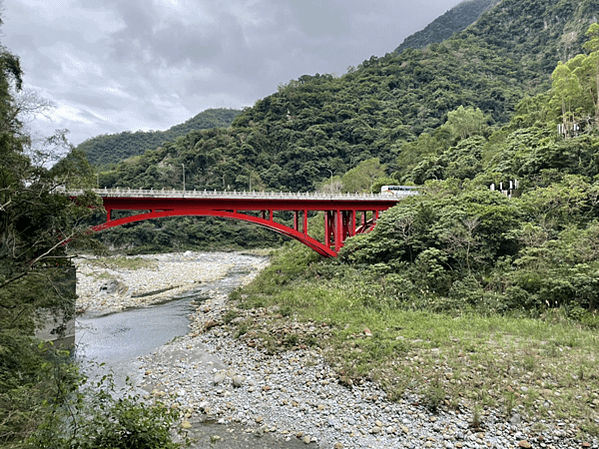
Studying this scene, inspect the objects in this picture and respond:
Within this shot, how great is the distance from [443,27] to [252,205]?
8194 inches

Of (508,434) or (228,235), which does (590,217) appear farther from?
(228,235)

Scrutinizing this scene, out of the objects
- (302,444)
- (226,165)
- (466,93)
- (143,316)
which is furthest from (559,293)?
(466,93)

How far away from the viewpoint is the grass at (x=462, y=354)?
28.8 ft

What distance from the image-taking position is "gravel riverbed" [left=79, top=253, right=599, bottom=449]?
791 cm

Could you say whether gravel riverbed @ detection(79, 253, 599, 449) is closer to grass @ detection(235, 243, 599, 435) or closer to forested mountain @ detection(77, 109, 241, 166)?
grass @ detection(235, 243, 599, 435)

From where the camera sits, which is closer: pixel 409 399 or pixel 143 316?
pixel 409 399

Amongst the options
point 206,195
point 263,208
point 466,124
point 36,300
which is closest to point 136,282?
point 206,195

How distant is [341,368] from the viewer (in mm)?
11094

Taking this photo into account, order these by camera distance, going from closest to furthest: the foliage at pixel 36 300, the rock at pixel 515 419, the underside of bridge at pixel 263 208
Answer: the foliage at pixel 36 300
the rock at pixel 515 419
the underside of bridge at pixel 263 208

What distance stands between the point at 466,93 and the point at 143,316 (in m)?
87.4

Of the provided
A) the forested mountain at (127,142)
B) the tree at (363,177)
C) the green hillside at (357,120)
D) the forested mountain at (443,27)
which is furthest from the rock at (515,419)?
the forested mountain at (443,27)

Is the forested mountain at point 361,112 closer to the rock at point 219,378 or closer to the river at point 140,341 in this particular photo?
the river at point 140,341

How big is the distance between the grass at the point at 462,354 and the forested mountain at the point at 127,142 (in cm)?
10227

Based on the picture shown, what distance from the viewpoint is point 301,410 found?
944 cm
